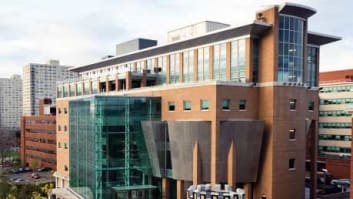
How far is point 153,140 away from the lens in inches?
1337

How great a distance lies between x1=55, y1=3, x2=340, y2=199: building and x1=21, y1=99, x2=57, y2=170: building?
4911 centimetres

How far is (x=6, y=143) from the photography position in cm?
10619

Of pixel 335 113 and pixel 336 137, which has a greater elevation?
pixel 335 113

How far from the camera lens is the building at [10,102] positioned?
526 feet

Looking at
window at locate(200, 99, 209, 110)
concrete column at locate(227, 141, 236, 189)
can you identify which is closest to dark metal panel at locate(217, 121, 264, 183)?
concrete column at locate(227, 141, 236, 189)

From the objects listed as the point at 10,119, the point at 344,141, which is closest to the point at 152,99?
the point at 344,141

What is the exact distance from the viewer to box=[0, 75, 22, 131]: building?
526 feet

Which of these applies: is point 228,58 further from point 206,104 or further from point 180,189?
point 180,189

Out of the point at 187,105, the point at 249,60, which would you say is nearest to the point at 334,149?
the point at 249,60

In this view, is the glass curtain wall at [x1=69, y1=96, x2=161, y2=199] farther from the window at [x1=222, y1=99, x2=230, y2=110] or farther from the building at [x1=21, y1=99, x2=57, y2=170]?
the building at [x1=21, y1=99, x2=57, y2=170]

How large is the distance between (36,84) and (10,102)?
1402 inches

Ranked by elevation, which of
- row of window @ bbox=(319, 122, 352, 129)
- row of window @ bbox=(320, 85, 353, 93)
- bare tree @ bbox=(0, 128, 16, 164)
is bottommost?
bare tree @ bbox=(0, 128, 16, 164)

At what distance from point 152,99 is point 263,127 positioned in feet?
38.0

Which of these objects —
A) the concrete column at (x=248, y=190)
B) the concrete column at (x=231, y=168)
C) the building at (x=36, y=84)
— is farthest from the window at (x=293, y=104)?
the building at (x=36, y=84)
